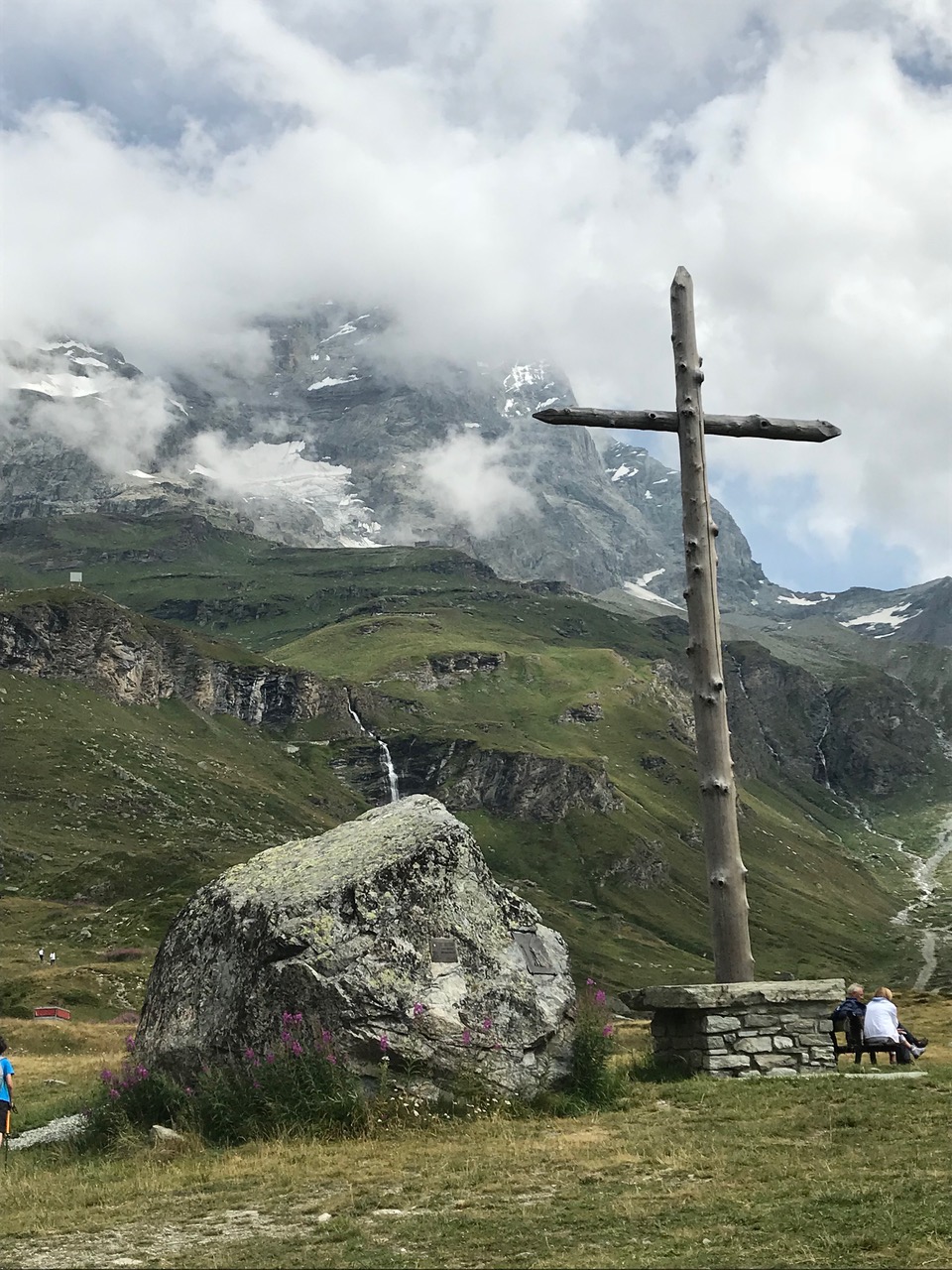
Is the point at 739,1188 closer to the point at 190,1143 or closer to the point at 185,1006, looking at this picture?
the point at 190,1143

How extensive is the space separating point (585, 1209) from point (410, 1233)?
184 centimetres

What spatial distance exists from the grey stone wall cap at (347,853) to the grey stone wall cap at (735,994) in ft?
14.5

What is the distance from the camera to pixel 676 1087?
18.5m

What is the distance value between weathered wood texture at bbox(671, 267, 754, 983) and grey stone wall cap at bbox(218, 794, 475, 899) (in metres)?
4.77

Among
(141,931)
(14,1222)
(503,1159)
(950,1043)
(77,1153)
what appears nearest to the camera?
(14,1222)

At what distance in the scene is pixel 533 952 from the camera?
787 inches

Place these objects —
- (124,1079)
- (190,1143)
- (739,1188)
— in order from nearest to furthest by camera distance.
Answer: (739,1188), (190,1143), (124,1079)

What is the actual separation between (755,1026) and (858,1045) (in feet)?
17.4

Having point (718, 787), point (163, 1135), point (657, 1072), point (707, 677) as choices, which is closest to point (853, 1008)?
point (657, 1072)

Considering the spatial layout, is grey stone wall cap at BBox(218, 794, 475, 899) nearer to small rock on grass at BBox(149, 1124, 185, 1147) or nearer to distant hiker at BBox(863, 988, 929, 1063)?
small rock on grass at BBox(149, 1124, 185, 1147)

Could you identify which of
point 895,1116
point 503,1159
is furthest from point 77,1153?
point 895,1116

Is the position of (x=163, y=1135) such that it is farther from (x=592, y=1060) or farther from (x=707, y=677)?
(x=707, y=677)

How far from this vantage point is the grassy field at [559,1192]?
10148mm

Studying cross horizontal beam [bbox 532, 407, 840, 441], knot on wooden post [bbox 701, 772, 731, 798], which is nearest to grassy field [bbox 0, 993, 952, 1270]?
knot on wooden post [bbox 701, 772, 731, 798]
